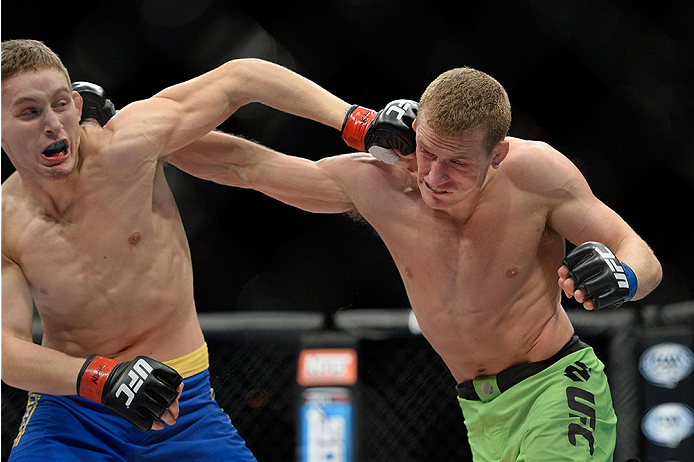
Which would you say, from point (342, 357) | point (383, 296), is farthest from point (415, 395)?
point (383, 296)

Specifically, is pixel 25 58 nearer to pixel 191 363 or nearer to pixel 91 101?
pixel 91 101

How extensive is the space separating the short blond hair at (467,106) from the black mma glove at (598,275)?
310mm

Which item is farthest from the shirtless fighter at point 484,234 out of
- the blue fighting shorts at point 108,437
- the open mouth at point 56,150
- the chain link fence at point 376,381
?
the chain link fence at point 376,381

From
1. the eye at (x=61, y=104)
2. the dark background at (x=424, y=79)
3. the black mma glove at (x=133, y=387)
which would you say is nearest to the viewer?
the black mma glove at (x=133, y=387)

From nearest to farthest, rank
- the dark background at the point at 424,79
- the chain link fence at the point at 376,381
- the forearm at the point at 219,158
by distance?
the forearm at the point at 219,158, the chain link fence at the point at 376,381, the dark background at the point at 424,79

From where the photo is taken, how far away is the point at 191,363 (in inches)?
74.3

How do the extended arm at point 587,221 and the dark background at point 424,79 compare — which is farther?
the dark background at point 424,79

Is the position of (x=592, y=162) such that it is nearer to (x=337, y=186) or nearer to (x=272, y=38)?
(x=272, y=38)

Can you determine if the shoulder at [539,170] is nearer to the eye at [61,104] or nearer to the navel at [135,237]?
the navel at [135,237]

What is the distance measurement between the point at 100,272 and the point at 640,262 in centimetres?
119

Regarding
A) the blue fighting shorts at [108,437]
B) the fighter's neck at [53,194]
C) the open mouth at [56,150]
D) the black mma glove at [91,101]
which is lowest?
the blue fighting shorts at [108,437]

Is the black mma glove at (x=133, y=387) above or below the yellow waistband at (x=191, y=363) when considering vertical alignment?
above

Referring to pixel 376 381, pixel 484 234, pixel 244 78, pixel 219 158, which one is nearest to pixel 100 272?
pixel 219 158

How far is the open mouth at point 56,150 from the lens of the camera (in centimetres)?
164
